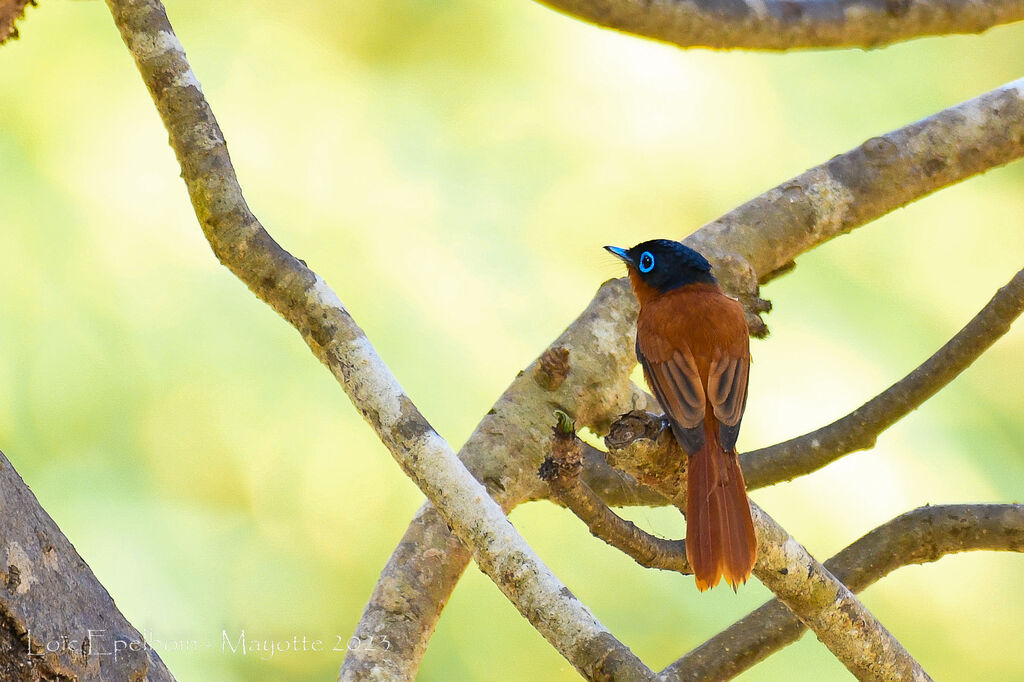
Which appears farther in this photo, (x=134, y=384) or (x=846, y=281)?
(x=846, y=281)

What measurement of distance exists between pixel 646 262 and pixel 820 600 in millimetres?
1034

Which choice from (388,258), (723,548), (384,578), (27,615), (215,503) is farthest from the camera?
(388,258)

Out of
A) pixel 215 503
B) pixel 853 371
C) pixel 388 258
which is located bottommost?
pixel 215 503

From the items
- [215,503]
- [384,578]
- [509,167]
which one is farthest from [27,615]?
[509,167]

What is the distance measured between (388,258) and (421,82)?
1.07m

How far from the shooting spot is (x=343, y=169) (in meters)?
5.42

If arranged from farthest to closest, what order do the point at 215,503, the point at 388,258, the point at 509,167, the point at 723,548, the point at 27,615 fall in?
the point at 509,167, the point at 388,258, the point at 215,503, the point at 723,548, the point at 27,615

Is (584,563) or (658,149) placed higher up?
(658,149)

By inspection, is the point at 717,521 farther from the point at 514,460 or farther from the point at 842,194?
the point at 842,194

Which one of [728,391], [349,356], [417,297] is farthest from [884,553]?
[417,297]

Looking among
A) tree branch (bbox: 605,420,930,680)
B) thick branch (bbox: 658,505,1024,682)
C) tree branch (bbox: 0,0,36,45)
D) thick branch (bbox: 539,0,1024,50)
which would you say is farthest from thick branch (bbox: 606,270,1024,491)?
tree branch (bbox: 0,0,36,45)

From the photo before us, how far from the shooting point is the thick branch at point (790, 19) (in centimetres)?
295

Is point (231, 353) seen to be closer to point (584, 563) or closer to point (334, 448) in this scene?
point (334, 448)

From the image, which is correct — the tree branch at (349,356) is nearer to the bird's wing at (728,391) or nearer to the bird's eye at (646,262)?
the bird's wing at (728,391)
